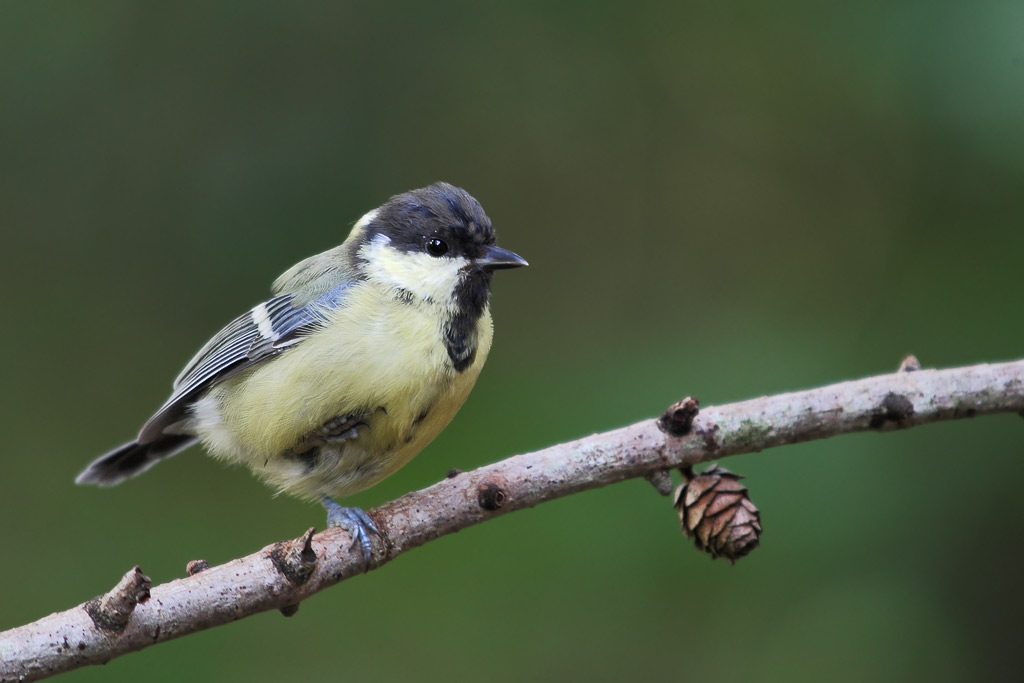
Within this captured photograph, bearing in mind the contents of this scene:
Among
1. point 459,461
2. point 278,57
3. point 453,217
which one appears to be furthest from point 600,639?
point 278,57

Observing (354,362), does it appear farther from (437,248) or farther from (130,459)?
(130,459)

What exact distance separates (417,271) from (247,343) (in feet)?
1.63

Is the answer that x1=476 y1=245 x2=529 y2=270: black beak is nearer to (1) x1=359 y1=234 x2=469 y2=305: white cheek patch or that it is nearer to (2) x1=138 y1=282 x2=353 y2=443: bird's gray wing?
(1) x1=359 y1=234 x2=469 y2=305: white cheek patch

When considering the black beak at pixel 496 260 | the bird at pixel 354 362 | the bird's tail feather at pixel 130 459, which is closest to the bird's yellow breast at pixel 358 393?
the bird at pixel 354 362

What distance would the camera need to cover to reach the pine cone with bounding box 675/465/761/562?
6.01 ft

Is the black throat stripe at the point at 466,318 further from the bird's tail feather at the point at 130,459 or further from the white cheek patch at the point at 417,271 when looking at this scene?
the bird's tail feather at the point at 130,459

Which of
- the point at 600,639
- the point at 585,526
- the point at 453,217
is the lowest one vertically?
the point at 600,639

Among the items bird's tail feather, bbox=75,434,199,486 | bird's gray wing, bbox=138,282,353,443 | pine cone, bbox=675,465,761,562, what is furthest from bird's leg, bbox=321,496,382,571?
bird's tail feather, bbox=75,434,199,486

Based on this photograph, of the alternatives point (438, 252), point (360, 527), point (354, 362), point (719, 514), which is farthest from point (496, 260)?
point (719, 514)

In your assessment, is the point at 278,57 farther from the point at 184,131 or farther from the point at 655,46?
the point at 655,46

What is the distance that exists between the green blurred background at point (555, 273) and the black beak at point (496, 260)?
2.09ft

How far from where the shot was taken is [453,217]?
8.04 ft

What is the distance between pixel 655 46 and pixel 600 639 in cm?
199

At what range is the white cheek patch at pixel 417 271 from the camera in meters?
2.36
